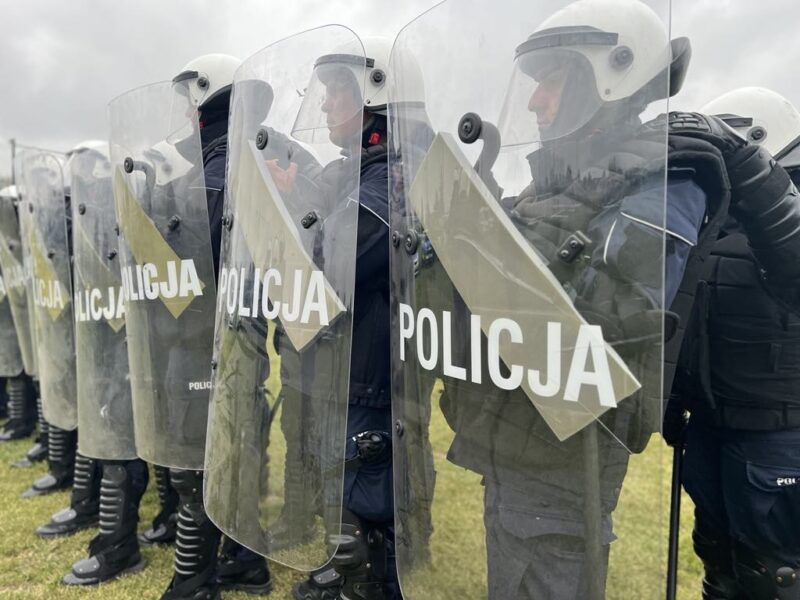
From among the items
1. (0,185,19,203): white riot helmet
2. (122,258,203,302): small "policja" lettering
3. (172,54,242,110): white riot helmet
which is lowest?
(122,258,203,302): small "policja" lettering

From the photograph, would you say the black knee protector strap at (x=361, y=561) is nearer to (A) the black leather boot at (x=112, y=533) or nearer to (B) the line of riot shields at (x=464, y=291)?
(B) the line of riot shields at (x=464, y=291)

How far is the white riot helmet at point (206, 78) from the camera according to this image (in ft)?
8.78

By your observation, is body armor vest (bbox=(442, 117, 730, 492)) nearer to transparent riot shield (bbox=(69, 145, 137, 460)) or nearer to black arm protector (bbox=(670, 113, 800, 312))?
black arm protector (bbox=(670, 113, 800, 312))

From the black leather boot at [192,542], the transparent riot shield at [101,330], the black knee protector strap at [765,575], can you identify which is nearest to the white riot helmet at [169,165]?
the transparent riot shield at [101,330]

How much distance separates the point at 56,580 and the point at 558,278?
329 centimetres

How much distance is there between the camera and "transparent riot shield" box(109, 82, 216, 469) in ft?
8.02

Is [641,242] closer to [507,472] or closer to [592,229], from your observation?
[592,229]

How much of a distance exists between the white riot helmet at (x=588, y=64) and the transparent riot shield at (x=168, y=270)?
1.56 m

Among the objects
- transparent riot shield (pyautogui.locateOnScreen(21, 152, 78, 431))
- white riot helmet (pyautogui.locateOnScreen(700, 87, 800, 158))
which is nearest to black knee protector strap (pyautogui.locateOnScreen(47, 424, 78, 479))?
transparent riot shield (pyautogui.locateOnScreen(21, 152, 78, 431))

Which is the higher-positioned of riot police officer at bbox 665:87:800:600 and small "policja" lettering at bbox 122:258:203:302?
small "policja" lettering at bbox 122:258:203:302

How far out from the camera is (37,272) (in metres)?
3.76

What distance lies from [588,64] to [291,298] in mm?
1032

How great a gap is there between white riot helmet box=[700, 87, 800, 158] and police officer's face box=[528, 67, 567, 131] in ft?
4.83

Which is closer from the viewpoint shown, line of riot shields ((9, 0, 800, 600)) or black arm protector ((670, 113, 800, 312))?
line of riot shields ((9, 0, 800, 600))
